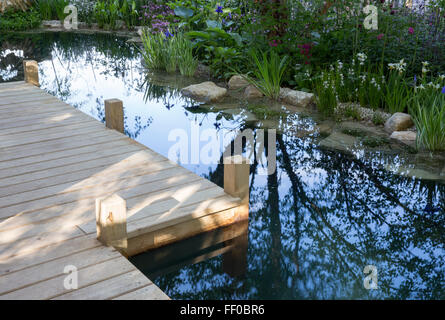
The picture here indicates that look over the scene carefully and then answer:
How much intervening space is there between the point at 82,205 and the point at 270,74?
382 centimetres

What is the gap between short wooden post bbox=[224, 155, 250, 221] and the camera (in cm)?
303

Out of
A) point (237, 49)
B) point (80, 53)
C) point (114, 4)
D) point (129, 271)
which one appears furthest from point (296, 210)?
point (114, 4)

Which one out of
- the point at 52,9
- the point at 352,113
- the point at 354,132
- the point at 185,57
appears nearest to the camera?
the point at 354,132

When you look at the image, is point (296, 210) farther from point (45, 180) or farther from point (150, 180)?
point (45, 180)

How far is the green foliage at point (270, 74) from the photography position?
237 inches

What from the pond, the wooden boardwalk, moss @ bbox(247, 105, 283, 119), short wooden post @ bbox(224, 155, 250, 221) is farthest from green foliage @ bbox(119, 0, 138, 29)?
short wooden post @ bbox(224, 155, 250, 221)

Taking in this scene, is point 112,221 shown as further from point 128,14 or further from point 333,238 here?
point 128,14

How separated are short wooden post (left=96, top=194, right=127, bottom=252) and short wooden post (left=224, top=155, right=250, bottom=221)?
779 millimetres

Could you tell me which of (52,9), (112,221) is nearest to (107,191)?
(112,221)

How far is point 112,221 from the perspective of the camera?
2510 mm

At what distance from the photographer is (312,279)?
273 centimetres

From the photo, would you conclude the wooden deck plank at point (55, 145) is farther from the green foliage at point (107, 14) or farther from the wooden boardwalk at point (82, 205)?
the green foliage at point (107, 14)

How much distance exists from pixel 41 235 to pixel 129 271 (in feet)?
2.01

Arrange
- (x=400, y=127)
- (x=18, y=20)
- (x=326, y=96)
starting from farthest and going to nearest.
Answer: (x=18, y=20) < (x=326, y=96) < (x=400, y=127)
